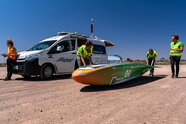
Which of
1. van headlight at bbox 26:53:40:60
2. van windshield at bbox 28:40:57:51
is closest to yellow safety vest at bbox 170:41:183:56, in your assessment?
van windshield at bbox 28:40:57:51

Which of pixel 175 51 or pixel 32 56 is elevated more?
pixel 175 51

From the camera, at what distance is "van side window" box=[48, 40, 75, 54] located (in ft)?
21.8

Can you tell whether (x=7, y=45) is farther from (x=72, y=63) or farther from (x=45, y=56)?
(x=72, y=63)

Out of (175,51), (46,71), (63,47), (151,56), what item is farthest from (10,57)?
(175,51)

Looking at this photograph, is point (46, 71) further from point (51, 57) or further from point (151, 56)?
point (151, 56)

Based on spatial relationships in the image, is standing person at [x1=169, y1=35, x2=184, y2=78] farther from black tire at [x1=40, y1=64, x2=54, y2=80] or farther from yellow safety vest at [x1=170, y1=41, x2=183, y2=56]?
black tire at [x1=40, y1=64, x2=54, y2=80]

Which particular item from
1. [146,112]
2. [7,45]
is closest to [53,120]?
[146,112]

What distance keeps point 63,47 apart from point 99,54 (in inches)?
87.6

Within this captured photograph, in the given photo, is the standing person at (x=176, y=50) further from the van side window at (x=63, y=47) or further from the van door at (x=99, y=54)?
the van side window at (x=63, y=47)

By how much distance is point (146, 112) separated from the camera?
2.37 metres

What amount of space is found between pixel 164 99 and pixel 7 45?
23.0ft

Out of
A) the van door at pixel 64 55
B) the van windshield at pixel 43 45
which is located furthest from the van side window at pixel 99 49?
the van windshield at pixel 43 45

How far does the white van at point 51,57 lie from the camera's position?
19.9 ft

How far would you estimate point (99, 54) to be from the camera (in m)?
8.16
